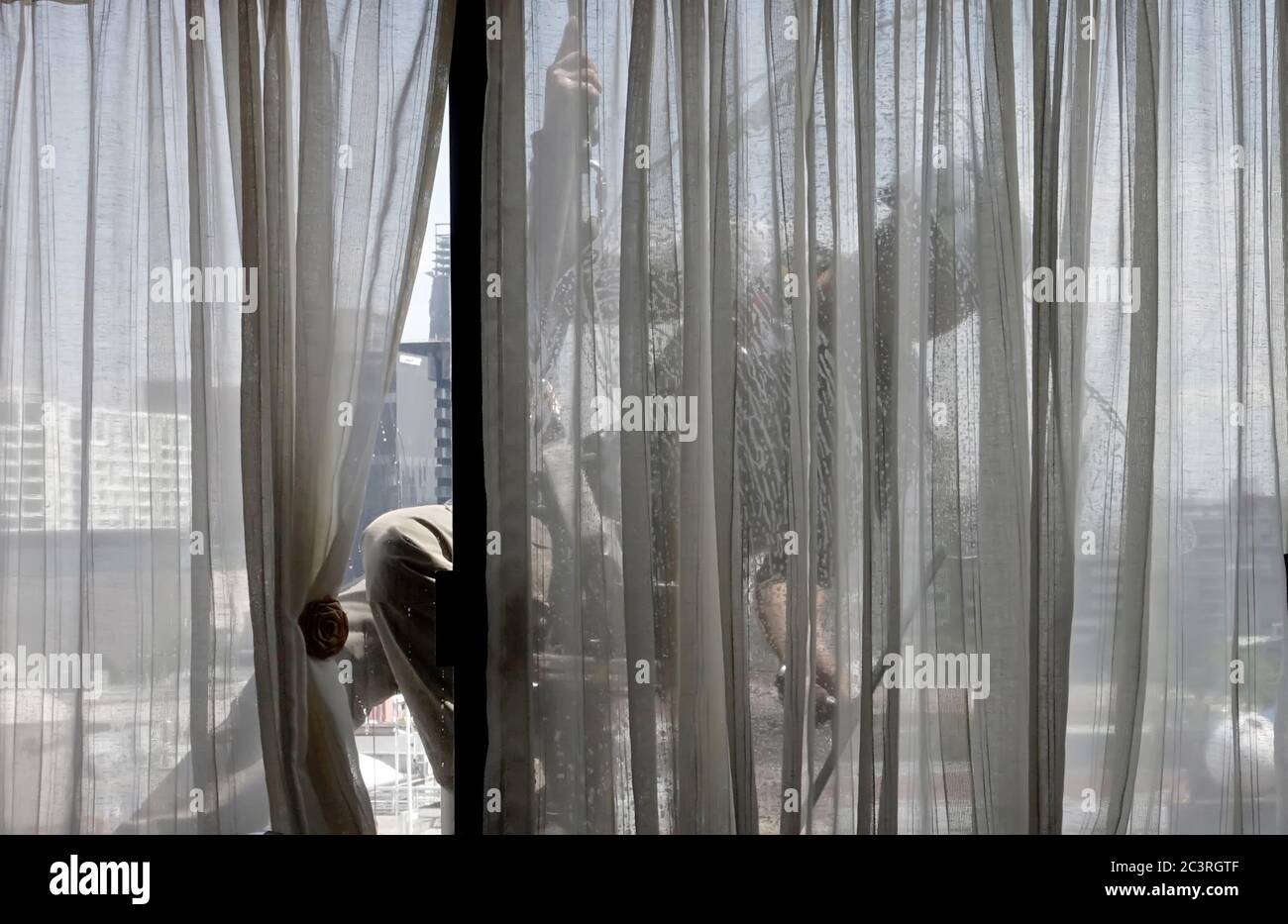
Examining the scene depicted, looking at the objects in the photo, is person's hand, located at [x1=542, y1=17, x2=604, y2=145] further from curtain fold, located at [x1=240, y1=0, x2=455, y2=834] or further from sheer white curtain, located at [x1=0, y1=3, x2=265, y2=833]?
sheer white curtain, located at [x1=0, y1=3, x2=265, y2=833]

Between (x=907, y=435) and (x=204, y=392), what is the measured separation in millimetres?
1361

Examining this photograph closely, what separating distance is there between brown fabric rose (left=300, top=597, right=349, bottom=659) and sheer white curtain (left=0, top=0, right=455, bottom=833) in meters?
0.02

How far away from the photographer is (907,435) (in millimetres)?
1866

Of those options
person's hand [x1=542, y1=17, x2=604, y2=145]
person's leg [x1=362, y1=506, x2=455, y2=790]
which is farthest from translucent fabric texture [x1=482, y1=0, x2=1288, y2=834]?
person's leg [x1=362, y1=506, x2=455, y2=790]

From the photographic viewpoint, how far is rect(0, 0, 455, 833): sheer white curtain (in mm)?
1910

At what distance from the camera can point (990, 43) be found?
1.86m

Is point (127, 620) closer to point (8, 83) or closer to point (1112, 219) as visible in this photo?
point (8, 83)

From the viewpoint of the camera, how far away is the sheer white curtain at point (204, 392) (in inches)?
75.2

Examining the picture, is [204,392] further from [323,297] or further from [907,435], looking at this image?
[907,435]

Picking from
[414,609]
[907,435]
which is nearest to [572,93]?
[907,435]

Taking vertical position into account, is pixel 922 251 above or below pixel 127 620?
above

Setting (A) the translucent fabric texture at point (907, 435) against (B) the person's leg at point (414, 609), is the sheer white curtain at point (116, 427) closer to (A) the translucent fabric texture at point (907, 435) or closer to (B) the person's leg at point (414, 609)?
(B) the person's leg at point (414, 609)
